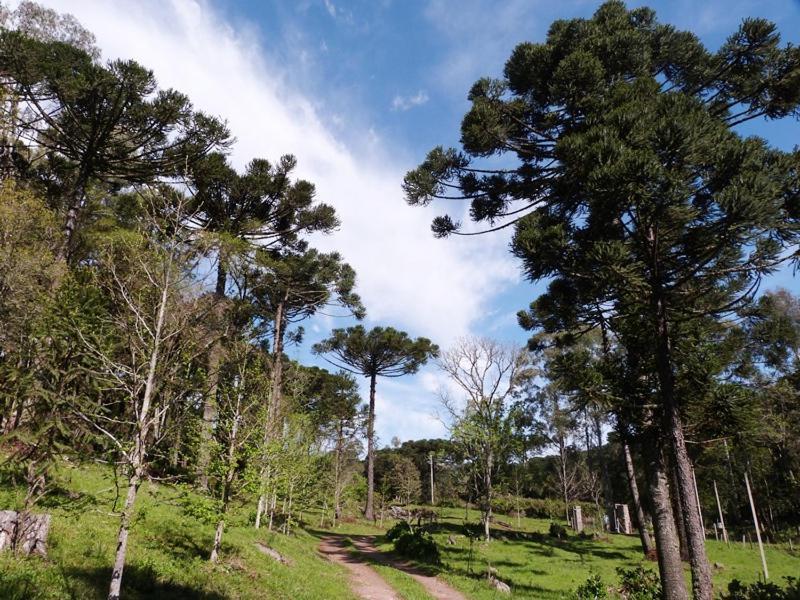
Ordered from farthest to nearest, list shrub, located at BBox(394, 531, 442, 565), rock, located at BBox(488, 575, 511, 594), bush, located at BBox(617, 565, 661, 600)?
shrub, located at BBox(394, 531, 442, 565), rock, located at BBox(488, 575, 511, 594), bush, located at BBox(617, 565, 661, 600)

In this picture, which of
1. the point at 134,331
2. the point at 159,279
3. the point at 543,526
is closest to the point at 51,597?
the point at 134,331

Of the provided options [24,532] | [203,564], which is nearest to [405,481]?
[203,564]

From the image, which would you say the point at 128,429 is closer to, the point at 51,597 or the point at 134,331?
the point at 134,331

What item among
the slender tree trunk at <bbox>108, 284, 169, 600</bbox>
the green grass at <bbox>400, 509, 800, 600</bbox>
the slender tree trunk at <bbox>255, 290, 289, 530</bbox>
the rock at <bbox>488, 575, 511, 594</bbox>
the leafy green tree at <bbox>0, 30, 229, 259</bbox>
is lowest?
the green grass at <bbox>400, 509, 800, 600</bbox>

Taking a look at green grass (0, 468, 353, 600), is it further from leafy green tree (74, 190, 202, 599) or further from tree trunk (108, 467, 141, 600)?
leafy green tree (74, 190, 202, 599)

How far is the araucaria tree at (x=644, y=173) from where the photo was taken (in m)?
7.98

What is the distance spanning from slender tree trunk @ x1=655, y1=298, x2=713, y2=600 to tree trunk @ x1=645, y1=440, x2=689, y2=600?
61cm

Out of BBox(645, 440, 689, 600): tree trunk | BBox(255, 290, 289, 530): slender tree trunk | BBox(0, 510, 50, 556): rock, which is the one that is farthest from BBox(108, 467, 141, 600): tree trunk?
BBox(645, 440, 689, 600): tree trunk

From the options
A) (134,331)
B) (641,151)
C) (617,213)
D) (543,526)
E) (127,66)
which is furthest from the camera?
(543,526)

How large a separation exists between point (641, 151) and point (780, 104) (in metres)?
5.88

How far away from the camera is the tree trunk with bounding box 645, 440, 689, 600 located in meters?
8.62

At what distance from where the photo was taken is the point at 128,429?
6582mm

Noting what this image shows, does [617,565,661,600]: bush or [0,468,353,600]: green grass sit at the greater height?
[0,468,353,600]: green grass

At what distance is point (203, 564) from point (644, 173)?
11821 millimetres
